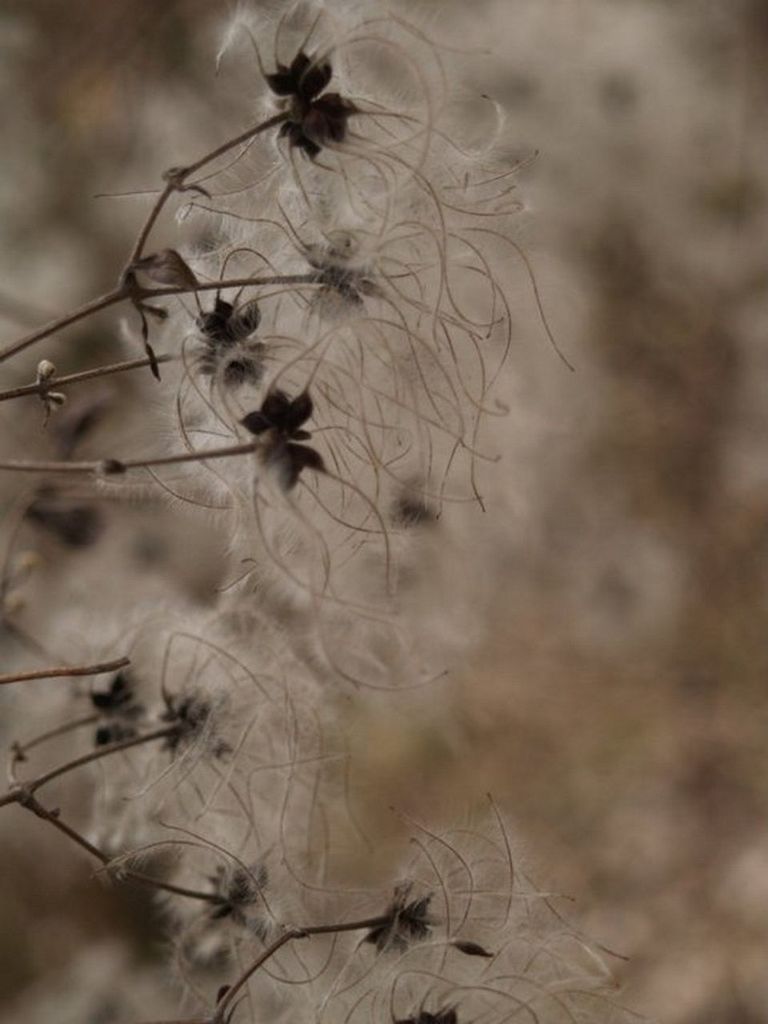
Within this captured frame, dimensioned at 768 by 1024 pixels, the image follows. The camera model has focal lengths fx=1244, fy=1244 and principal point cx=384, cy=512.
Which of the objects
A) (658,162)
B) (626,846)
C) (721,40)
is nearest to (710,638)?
(626,846)

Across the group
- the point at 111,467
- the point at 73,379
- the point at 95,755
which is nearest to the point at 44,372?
the point at 73,379

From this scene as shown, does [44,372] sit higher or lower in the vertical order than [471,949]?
higher

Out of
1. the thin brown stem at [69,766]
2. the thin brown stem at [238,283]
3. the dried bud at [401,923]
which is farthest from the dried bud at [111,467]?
the dried bud at [401,923]

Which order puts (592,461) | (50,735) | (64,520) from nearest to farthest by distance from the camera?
(50,735)
(64,520)
(592,461)

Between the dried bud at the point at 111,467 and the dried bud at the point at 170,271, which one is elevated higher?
the dried bud at the point at 170,271

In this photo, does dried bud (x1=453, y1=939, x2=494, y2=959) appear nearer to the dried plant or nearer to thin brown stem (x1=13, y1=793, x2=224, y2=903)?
the dried plant

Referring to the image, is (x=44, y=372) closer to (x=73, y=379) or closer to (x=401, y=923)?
(x=73, y=379)

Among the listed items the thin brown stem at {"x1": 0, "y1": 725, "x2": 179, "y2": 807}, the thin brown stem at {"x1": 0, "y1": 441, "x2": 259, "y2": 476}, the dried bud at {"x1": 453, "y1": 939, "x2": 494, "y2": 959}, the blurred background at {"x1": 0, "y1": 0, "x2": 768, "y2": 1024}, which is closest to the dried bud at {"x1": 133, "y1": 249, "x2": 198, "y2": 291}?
the thin brown stem at {"x1": 0, "y1": 441, "x2": 259, "y2": 476}

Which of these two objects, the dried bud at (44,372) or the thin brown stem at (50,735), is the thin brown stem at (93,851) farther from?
the dried bud at (44,372)

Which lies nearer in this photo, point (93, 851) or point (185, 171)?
point (185, 171)
